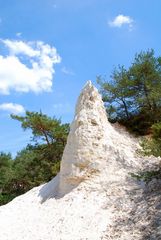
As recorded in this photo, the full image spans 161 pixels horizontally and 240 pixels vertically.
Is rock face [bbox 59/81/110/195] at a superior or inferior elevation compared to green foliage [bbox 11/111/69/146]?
inferior

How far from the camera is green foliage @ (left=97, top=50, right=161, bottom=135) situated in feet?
77.3

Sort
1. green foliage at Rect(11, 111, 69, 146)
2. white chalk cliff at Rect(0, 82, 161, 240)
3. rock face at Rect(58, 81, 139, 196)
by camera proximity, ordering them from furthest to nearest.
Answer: green foliage at Rect(11, 111, 69, 146)
rock face at Rect(58, 81, 139, 196)
white chalk cliff at Rect(0, 82, 161, 240)

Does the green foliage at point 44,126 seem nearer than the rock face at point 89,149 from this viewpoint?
No

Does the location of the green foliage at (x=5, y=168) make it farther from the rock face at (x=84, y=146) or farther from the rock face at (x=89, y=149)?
the rock face at (x=89, y=149)

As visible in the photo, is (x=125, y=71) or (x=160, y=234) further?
(x=125, y=71)

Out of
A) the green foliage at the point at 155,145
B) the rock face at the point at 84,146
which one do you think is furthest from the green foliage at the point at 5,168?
the green foliage at the point at 155,145

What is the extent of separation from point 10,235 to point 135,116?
36.0ft

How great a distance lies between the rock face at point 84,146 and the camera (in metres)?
18.1

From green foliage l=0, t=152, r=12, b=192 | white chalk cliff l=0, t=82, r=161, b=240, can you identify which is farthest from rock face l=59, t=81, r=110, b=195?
green foliage l=0, t=152, r=12, b=192

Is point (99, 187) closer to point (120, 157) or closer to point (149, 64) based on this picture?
point (120, 157)

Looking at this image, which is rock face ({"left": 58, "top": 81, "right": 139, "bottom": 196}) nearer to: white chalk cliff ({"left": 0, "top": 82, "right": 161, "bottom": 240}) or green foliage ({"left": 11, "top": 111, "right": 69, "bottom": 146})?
white chalk cliff ({"left": 0, "top": 82, "right": 161, "bottom": 240})

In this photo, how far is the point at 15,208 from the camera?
63.7ft

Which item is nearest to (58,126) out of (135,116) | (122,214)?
(135,116)

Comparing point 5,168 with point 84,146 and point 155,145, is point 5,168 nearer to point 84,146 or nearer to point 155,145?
point 84,146
